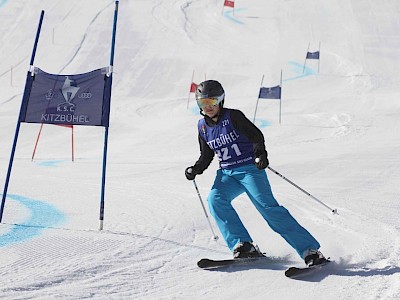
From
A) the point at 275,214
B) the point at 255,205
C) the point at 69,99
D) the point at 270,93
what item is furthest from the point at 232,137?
the point at 270,93

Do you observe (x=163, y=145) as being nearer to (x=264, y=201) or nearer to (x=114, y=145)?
(x=114, y=145)

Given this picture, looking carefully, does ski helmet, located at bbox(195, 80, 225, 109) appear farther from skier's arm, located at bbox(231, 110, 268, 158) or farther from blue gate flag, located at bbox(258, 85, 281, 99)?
blue gate flag, located at bbox(258, 85, 281, 99)

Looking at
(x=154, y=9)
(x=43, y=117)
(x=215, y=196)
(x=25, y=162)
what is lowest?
(x=25, y=162)

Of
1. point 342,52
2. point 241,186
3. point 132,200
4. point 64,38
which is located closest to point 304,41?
point 342,52

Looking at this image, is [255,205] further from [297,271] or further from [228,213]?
[297,271]

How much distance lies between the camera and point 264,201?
4.40 metres

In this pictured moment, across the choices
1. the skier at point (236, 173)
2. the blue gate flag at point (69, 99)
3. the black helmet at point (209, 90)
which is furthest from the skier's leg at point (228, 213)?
the blue gate flag at point (69, 99)

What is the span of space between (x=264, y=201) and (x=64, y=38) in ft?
78.4

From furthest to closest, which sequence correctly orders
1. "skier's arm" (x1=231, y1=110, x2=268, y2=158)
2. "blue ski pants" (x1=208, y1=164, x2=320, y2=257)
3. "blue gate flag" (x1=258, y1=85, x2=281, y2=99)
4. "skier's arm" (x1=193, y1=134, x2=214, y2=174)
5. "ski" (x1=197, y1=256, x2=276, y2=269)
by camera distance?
"blue gate flag" (x1=258, y1=85, x2=281, y2=99)
"skier's arm" (x1=193, y1=134, x2=214, y2=174)
"skier's arm" (x1=231, y1=110, x2=268, y2=158)
"blue ski pants" (x1=208, y1=164, x2=320, y2=257)
"ski" (x1=197, y1=256, x2=276, y2=269)

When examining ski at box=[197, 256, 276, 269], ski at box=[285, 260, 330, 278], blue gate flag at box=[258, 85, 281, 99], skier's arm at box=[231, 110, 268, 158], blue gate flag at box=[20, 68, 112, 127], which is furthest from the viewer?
blue gate flag at box=[258, 85, 281, 99]

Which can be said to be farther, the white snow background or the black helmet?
the black helmet

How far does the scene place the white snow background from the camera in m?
4.02

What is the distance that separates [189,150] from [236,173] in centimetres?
870

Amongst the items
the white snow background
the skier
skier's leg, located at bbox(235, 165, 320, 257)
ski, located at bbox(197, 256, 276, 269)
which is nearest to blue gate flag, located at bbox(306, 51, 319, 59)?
the white snow background
